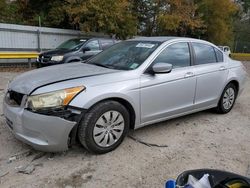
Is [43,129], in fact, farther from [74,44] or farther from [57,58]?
[74,44]

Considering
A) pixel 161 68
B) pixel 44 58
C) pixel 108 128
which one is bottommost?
pixel 108 128

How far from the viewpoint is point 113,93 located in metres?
3.42

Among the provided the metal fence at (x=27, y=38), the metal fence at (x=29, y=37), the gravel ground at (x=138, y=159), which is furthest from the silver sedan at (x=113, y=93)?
the metal fence at (x=29, y=37)

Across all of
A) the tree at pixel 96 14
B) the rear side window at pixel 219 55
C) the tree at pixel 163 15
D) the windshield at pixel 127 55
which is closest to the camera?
the windshield at pixel 127 55

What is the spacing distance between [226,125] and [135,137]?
5.83 feet

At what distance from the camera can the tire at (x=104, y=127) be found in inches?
128

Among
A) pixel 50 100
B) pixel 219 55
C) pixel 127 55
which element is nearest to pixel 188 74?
pixel 127 55

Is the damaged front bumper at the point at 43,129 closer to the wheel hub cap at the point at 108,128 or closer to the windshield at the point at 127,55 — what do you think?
the wheel hub cap at the point at 108,128

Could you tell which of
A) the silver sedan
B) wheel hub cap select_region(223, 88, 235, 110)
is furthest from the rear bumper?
wheel hub cap select_region(223, 88, 235, 110)

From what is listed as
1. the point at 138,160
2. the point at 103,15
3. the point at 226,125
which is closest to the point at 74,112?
the point at 138,160

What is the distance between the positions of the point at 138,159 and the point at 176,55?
1.83m

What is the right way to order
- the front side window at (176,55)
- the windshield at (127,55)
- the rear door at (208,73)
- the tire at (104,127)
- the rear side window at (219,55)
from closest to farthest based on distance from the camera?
the tire at (104,127), the windshield at (127,55), the front side window at (176,55), the rear door at (208,73), the rear side window at (219,55)

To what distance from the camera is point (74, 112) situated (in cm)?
315

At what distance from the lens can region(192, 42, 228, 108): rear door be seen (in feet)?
15.1
